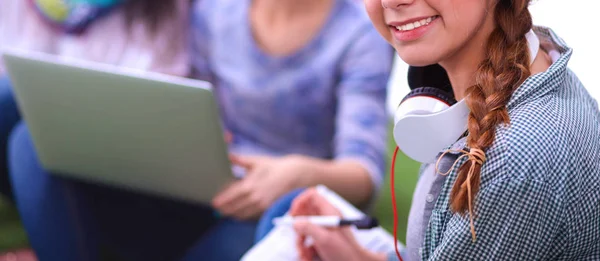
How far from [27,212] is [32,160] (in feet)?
0.35

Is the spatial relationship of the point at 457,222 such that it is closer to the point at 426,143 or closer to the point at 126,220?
the point at 426,143

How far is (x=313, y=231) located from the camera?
38.0 inches

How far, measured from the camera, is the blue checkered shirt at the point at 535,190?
58 centimetres

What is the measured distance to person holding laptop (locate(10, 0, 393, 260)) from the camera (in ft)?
4.60

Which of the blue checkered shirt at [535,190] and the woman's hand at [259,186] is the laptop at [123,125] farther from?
the blue checkered shirt at [535,190]

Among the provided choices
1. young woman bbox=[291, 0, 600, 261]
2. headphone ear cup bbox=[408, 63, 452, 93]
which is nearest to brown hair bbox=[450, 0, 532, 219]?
young woman bbox=[291, 0, 600, 261]

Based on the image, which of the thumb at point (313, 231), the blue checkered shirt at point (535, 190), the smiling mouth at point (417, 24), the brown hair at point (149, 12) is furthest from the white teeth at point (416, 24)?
the brown hair at point (149, 12)

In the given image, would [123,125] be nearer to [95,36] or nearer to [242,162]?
[242,162]

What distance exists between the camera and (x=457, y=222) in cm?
62

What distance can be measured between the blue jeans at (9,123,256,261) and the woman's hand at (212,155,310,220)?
6 centimetres

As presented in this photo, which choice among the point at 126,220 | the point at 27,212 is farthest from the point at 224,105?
the point at 27,212

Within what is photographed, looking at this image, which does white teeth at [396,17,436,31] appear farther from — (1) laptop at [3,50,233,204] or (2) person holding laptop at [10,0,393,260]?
(2) person holding laptop at [10,0,393,260]

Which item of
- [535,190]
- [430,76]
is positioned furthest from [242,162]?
[535,190]

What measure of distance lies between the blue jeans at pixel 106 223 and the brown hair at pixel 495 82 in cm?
80
